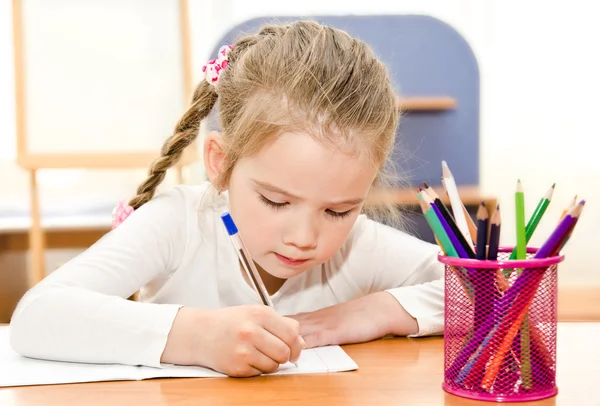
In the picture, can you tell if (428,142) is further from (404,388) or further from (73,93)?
(404,388)

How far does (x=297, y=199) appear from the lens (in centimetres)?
75

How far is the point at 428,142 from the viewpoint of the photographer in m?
1.91

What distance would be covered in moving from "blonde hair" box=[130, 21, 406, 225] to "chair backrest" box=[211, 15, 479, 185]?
1014 millimetres

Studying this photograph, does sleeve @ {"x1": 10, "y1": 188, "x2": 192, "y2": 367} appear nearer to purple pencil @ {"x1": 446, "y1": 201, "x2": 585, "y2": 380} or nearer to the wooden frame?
purple pencil @ {"x1": 446, "y1": 201, "x2": 585, "y2": 380}

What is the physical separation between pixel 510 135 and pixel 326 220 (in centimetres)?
217

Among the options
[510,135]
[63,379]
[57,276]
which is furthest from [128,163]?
[63,379]

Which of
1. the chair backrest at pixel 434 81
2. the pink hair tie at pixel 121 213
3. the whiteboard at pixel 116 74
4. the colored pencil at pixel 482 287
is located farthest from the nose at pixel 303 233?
the whiteboard at pixel 116 74

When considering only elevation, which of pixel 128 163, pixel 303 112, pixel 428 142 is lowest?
pixel 128 163

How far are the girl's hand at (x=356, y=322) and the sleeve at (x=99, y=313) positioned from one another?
0.52 feet

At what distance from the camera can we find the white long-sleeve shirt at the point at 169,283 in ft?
2.37

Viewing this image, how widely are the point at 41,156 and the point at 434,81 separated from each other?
1.18m

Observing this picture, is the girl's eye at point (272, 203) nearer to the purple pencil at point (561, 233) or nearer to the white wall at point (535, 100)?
the purple pencil at point (561, 233)

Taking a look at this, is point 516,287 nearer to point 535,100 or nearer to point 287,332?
point 287,332

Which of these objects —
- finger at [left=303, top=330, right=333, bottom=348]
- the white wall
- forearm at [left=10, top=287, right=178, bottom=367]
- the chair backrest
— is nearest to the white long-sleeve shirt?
forearm at [left=10, top=287, right=178, bottom=367]
